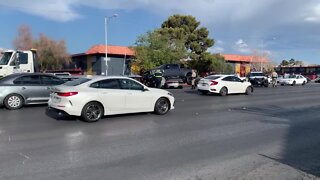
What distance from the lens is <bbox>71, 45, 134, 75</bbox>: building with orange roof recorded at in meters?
58.1

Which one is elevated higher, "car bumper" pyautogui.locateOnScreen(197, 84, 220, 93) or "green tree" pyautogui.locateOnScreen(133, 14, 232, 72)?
"green tree" pyautogui.locateOnScreen(133, 14, 232, 72)

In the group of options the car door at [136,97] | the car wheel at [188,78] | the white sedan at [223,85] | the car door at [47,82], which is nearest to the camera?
the car door at [136,97]

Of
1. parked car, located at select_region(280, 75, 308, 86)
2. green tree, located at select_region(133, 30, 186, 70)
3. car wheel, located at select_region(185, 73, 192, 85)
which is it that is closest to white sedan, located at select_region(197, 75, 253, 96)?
car wheel, located at select_region(185, 73, 192, 85)

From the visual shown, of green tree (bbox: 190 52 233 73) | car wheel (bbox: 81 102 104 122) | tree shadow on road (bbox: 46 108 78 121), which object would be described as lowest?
tree shadow on road (bbox: 46 108 78 121)

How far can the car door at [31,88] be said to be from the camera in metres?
15.2

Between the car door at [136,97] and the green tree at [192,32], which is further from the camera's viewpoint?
the green tree at [192,32]

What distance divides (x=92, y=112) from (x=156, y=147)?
405 centimetres

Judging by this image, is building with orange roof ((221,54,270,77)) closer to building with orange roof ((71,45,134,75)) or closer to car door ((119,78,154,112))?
building with orange roof ((71,45,134,75))

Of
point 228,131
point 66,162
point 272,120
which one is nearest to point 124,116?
point 228,131

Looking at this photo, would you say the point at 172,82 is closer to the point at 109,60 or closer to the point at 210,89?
the point at 210,89

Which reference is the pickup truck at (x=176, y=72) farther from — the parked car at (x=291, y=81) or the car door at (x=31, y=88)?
the car door at (x=31, y=88)

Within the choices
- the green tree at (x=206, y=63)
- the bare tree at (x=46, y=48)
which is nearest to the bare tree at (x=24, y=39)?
the bare tree at (x=46, y=48)

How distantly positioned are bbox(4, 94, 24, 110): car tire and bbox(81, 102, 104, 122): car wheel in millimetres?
4843

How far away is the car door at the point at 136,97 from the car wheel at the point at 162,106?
25 cm
